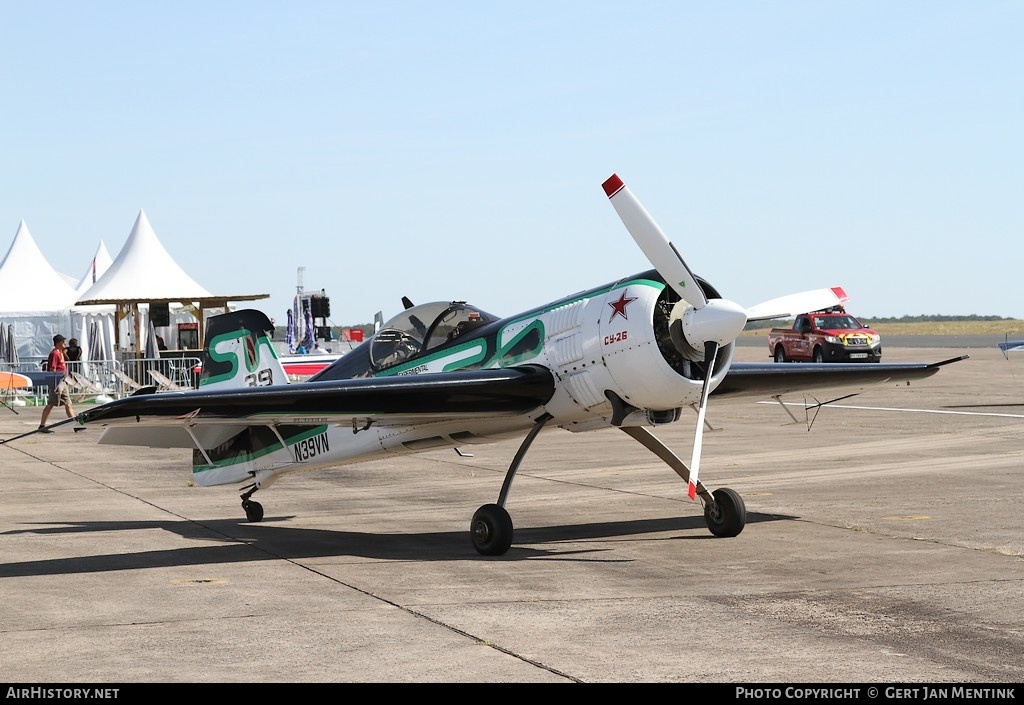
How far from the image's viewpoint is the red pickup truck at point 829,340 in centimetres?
4544

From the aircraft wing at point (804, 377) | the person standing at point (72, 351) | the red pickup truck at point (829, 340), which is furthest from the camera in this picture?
the red pickup truck at point (829, 340)

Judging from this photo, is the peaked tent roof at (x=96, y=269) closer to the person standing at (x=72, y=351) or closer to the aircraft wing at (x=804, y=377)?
the person standing at (x=72, y=351)

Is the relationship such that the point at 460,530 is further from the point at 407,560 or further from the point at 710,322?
the point at 710,322

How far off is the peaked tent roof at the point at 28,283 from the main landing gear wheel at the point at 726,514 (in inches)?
1460

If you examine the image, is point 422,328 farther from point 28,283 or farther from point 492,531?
point 28,283

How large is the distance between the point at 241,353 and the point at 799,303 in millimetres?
6618

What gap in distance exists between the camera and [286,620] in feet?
26.8

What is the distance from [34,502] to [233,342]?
12.4 ft

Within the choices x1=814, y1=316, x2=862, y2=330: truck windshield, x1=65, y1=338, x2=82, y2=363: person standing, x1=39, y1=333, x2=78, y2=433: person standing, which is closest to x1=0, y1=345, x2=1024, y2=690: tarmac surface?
x1=39, y1=333, x2=78, y2=433: person standing

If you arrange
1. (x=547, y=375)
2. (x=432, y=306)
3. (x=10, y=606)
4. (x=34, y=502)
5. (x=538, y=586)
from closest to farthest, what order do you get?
(x=10, y=606) < (x=538, y=586) < (x=547, y=375) < (x=432, y=306) < (x=34, y=502)

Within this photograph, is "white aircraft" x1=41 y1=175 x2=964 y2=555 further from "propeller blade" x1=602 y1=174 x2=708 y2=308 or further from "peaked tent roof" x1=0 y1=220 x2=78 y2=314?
"peaked tent roof" x1=0 y1=220 x2=78 y2=314

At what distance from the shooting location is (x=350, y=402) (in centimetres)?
1089

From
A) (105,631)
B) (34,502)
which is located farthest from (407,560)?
(34,502)

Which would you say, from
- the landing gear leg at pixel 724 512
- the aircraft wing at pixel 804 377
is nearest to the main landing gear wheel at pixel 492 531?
the landing gear leg at pixel 724 512
